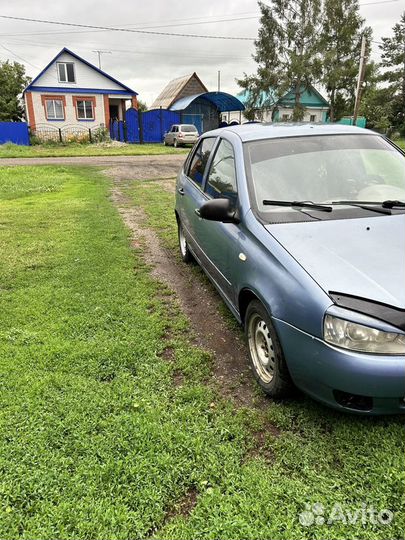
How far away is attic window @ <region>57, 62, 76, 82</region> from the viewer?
34344mm

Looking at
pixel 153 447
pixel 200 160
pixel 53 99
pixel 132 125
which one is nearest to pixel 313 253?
pixel 153 447

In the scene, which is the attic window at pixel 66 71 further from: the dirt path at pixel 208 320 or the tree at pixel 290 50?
the dirt path at pixel 208 320

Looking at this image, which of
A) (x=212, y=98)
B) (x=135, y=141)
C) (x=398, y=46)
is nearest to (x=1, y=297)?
(x=135, y=141)

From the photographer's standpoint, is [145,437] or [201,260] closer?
[145,437]

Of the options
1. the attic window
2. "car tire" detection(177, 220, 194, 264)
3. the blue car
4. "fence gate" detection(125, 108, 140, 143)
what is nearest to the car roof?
the blue car

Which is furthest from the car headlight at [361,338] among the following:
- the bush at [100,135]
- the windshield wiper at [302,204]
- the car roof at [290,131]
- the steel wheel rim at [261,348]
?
the bush at [100,135]

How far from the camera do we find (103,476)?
2262 mm

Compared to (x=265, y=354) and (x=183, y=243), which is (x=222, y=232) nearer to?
(x=265, y=354)

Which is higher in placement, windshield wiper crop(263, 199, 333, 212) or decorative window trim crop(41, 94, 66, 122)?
decorative window trim crop(41, 94, 66, 122)

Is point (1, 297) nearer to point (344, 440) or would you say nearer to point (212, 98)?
point (344, 440)

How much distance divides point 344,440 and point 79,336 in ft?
7.72

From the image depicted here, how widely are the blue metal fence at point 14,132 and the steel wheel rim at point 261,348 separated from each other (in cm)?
3228

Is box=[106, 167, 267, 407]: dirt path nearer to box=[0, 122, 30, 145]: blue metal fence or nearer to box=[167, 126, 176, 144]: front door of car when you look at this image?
box=[167, 126, 176, 144]: front door of car

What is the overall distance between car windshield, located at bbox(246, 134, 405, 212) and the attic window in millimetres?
36031
